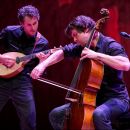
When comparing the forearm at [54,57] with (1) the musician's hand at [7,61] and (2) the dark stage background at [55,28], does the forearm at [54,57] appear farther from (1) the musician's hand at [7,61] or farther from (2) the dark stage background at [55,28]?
(2) the dark stage background at [55,28]

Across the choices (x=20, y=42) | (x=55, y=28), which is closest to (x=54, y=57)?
(x=20, y=42)

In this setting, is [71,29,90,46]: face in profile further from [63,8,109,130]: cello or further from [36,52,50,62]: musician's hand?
[36,52,50,62]: musician's hand

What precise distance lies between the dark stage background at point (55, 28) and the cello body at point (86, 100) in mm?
1391

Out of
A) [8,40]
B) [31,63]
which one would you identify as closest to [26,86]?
[31,63]

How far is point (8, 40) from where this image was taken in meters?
4.03

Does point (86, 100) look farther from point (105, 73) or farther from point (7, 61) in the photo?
point (7, 61)

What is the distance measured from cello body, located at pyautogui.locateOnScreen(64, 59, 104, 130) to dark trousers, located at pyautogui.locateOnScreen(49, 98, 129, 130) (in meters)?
0.07

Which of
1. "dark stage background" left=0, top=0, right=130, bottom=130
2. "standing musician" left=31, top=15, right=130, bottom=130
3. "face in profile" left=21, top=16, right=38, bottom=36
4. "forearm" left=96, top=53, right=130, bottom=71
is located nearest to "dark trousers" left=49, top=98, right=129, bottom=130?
"standing musician" left=31, top=15, right=130, bottom=130

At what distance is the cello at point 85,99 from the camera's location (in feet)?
9.89

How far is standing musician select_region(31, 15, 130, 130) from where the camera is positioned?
10.1ft

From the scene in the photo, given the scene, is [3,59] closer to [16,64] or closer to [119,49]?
[16,64]

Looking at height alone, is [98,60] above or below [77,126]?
above

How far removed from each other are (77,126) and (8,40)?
1543 millimetres

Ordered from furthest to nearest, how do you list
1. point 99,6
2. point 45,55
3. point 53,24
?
point 53,24
point 99,6
point 45,55
